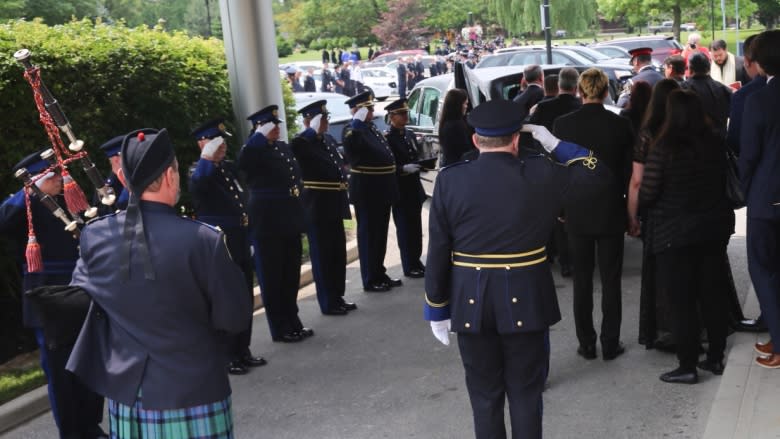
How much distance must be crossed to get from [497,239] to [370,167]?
505 cm

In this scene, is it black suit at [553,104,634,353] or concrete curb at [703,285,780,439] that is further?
black suit at [553,104,634,353]

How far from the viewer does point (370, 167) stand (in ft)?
31.8

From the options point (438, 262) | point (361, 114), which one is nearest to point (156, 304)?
point (438, 262)

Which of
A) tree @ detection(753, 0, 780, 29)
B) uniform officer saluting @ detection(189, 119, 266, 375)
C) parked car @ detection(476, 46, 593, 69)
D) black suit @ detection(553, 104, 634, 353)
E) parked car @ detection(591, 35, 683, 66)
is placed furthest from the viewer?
tree @ detection(753, 0, 780, 29)

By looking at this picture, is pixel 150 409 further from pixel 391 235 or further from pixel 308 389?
pixel 391 235

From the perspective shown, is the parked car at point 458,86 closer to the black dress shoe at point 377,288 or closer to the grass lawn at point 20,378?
the black dress shoe at point 377,288

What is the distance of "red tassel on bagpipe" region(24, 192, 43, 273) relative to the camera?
5832mm

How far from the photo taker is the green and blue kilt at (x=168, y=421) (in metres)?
3.98

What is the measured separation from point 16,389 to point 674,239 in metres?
4.75

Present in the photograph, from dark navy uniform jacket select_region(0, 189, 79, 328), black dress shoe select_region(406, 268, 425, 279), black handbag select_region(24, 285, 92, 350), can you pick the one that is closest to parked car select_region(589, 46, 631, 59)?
black dress shoe select_region(406, 268, 425, 279)

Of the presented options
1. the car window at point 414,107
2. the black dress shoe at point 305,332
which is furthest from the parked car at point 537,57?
the black dress shoe at point 305,332

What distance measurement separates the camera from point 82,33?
9.74 m

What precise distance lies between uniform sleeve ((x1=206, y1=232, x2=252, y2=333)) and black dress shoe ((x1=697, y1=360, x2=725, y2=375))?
3.96 meters

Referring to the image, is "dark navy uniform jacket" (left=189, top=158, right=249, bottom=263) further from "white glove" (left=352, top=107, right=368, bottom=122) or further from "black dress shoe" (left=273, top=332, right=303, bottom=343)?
"white glove" (left=352, top=107, right=368, bottom=122)
